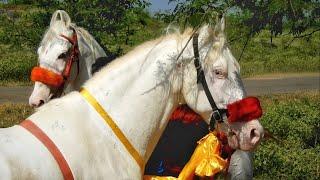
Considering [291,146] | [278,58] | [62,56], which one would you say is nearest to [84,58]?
[62,56]

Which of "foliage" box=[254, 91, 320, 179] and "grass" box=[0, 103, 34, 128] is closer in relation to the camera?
"foliage" box=[254, 91, 320, 179]

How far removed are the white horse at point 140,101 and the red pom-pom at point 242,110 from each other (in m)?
0.04

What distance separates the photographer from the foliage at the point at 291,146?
756cm

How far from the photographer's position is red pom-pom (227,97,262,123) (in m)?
3.30

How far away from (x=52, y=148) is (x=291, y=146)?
19.3 feet

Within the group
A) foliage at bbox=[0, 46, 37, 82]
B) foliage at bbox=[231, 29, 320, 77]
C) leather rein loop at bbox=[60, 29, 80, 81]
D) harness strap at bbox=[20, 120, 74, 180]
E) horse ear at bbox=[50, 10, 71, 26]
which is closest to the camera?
harness strap at bbox=[20, 120, 74, 180]

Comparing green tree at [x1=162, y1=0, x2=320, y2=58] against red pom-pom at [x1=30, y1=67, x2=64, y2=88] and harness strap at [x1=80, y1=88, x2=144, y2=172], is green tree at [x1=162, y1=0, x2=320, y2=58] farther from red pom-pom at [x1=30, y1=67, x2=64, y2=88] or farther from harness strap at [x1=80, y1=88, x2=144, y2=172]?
red pom-pom at [x1=30, y1=67, x2=64, y2=88]

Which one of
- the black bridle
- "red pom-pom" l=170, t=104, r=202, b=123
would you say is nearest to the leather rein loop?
"red pom-pom" l=170, t=104, r=202, b=123

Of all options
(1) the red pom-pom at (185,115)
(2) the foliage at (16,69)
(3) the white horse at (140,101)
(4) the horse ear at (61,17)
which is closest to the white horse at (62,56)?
(4) the horse ear at (61,17)

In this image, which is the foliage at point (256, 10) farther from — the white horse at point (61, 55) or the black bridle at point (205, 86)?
the white horse at point (61, 55)

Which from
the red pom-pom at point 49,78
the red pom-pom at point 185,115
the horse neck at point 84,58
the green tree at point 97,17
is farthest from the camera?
the green tree at point 97,17

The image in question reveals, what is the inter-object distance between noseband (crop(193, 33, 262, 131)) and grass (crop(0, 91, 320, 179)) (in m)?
3.09

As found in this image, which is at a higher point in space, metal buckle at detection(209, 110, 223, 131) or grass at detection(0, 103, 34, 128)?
metal buckle at detection(209, 110, 223, 131)

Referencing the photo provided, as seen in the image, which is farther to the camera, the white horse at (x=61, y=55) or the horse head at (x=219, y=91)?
the white horse at (x=61, y=55)
